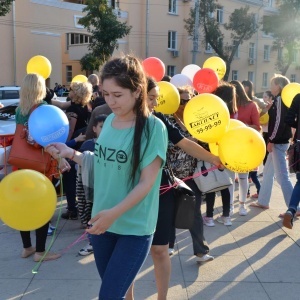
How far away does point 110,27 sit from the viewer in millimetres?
23375

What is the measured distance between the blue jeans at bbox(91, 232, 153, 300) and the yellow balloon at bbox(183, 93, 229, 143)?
1349mm

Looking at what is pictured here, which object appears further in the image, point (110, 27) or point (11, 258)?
point (110, 27)

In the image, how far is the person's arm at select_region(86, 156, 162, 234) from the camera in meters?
2.03

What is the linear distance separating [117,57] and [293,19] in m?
38.1

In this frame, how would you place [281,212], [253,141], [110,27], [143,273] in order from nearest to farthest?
[253,141] → [143,273] → [281,212] → [110,27]

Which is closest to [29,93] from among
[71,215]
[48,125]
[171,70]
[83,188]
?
[48,125]

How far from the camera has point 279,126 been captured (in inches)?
216

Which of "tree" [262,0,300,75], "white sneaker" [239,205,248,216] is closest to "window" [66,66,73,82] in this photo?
"tree" [262,0,300,75]

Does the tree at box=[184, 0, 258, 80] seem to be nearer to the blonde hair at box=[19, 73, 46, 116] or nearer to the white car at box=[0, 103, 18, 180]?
the white car at box=[0, 103, 18, 180]

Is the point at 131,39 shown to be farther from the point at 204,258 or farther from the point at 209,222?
the point at 204,258

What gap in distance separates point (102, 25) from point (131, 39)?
8.08 meters

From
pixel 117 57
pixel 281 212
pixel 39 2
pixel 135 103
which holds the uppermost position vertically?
pixel 39 2

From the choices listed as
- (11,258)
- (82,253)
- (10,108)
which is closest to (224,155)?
(82,253)

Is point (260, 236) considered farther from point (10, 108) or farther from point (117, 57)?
point (10, 108)
